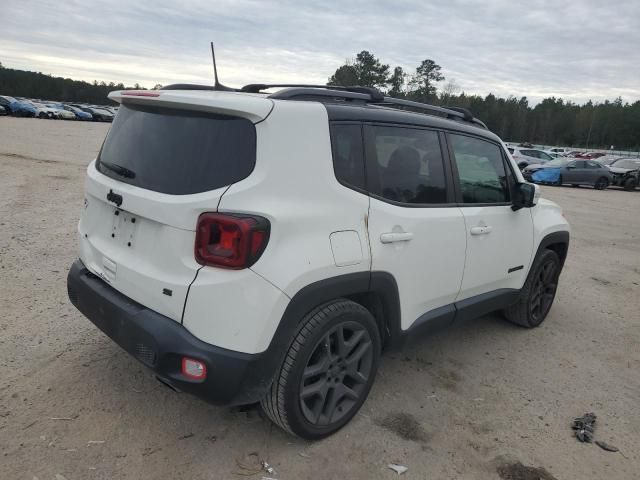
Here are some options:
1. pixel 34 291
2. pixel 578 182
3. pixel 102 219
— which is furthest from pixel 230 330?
pixel 578 182

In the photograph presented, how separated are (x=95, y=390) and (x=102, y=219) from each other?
1.07 m

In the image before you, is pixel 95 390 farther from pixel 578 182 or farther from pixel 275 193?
pixel 578 182

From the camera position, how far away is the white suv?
2279 mm

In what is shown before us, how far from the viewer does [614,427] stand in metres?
3.20

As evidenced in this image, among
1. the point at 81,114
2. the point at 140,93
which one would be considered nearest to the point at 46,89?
the point at 81,114

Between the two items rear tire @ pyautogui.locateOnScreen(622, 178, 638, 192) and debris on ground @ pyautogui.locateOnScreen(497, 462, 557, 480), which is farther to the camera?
rear tire @ pyautogui.locateOnScreen(622, 178, 638, 192)

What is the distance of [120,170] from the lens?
108 inches

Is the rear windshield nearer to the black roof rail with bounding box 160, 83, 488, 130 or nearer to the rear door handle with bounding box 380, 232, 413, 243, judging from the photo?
the black roof rail with bounding box 160, 83, 488, 130

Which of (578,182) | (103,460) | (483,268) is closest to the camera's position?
(103,460)

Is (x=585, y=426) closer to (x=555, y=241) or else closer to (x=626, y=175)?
(x=555, y=241)

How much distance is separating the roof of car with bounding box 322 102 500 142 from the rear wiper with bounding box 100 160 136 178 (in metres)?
1.09

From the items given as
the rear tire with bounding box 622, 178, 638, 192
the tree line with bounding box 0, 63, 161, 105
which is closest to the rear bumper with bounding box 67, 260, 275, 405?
the rear tire with bounding box 622, 178, 638, 192

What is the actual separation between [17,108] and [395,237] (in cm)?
5000

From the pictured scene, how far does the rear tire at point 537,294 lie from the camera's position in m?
4.48
